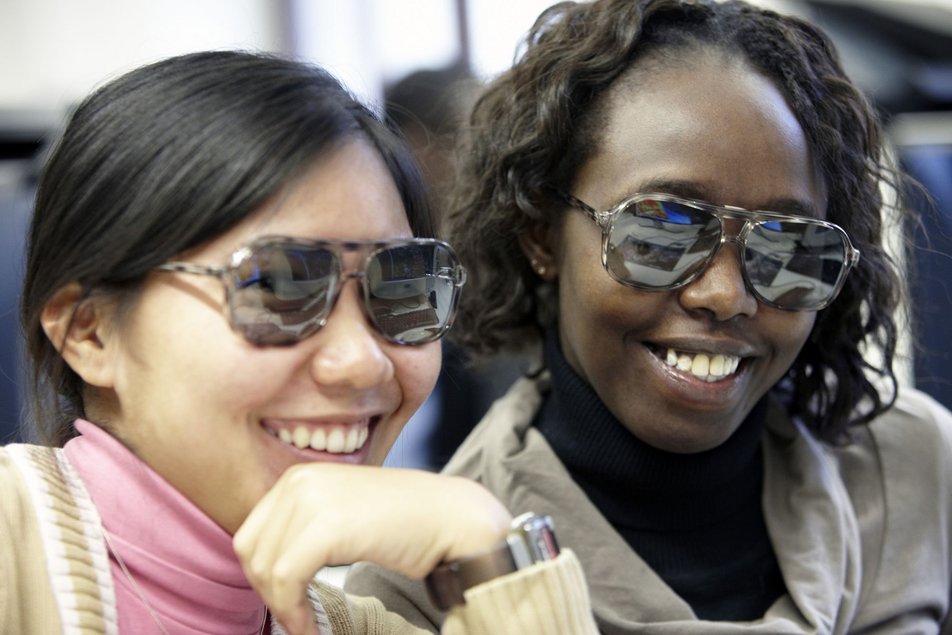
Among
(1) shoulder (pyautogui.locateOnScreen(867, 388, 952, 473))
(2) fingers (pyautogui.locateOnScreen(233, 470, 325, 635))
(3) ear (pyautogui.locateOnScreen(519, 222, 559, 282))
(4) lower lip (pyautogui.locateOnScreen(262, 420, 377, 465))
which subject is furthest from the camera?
(1) shoulder (pyautogui.locateOnScreen(867, 388, 952, 473))

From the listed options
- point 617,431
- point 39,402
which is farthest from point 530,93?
point 39,402

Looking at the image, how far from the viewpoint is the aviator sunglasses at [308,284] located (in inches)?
49.6

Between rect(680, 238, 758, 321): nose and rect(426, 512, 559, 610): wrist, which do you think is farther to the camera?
rect(680, 238, 758, 321): nose

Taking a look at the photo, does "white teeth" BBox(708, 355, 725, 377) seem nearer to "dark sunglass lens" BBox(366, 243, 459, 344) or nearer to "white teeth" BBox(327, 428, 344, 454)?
"dark sunglass lens" BBox(366, 243, 459, 344)

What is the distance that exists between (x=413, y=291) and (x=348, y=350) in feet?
0.45

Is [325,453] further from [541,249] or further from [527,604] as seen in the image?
[541,249]

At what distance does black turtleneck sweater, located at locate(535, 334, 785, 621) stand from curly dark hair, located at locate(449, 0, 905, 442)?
0.68 ft

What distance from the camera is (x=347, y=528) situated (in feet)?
4.01

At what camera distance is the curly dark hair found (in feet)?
6.16

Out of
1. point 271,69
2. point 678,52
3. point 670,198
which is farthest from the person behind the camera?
point 678,52

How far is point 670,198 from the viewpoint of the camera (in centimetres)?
173

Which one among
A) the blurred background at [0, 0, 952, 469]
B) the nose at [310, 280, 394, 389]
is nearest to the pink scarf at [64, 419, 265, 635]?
the nose at [310, 280, 394, 389]

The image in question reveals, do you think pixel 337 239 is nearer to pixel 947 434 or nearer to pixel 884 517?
pixel 884 517

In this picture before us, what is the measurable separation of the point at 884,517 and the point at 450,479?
110cm
